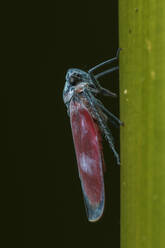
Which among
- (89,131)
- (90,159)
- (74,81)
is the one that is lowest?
(90,159)

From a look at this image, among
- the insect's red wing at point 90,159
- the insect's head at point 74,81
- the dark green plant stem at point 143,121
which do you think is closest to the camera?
the dark green plant stem at point 143,121

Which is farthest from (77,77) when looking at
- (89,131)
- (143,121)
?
(143,121)

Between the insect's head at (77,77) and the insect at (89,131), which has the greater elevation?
the insect's head at (77,77)

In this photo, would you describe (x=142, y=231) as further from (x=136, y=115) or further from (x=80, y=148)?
(x=80, y=148)

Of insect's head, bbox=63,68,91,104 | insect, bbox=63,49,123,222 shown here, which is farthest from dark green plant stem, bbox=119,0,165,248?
insect's head, bbox=63,68,91,104

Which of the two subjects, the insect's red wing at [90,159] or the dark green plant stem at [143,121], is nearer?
the dark green plant stem at [143,121]

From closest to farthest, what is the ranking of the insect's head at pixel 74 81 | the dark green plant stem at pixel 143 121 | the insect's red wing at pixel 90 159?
1. the dark green plant stem at pixel 143 121
2. the insect's red wing at pixel 90 159
3. the insect's head at pixel 74 81

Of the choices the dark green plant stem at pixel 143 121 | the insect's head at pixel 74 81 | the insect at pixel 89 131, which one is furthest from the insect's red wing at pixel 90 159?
the dark green plant stem at pixel 143 121

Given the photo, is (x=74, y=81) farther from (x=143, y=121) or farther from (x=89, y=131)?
(x=143, y=121)

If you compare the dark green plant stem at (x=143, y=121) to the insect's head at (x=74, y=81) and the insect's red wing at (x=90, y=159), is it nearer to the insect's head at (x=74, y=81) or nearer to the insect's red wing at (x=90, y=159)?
the insect's red wing at (x=90, y=159)
